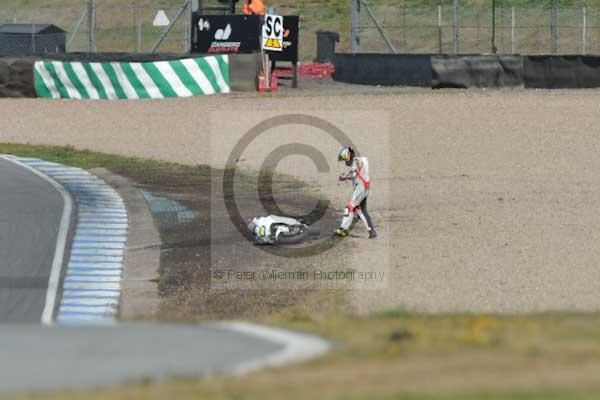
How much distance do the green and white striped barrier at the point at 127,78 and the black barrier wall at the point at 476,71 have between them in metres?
5.77

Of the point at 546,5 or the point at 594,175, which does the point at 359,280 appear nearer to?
the point at 594,175

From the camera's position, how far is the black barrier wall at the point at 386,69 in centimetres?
3438

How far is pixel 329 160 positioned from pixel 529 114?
5.96 metres

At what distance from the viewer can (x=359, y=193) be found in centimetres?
1898

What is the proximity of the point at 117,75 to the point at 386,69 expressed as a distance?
7498 millimetres

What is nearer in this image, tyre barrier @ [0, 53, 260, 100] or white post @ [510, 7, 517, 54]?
tyre barrier @ [0, 53, 260, 100]

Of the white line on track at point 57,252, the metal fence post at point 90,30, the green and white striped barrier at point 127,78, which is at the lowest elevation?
the white line on track at point 57,252

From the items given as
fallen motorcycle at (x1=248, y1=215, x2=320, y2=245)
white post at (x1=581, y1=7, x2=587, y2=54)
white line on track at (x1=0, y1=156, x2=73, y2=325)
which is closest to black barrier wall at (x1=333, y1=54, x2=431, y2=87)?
white post at (x1=581, y1=7, x2=587, y2=54)

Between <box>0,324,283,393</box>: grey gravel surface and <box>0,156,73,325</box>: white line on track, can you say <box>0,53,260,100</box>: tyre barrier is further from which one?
<box>0,324,283,393</box>: grey gravel surface

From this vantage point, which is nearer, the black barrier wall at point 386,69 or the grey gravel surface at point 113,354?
the grey gravel surface at point 113,354

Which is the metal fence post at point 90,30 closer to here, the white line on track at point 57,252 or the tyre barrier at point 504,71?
the tyre barrier at point 504,71

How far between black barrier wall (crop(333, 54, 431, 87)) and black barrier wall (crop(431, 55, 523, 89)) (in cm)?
35

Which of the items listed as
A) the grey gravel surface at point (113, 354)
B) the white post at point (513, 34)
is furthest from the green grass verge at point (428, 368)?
the white post at point (513, 34)

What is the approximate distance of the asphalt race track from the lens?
1513 centimetres
